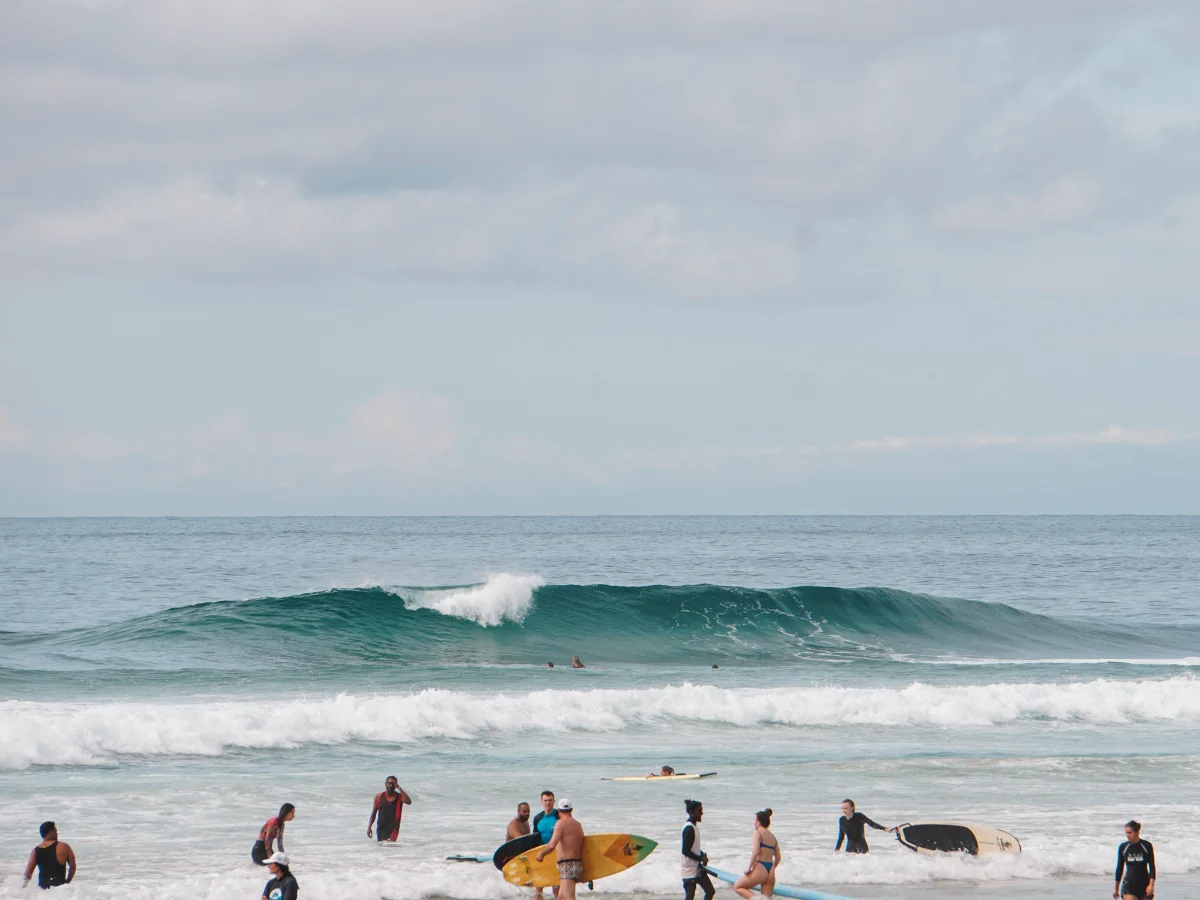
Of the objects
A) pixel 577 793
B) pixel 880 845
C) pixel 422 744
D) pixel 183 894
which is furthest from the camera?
pixel 422 744

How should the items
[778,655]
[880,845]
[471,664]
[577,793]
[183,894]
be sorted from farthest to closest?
[778,655] < [471,664] < [577,793] < [880,845] < [183,894]

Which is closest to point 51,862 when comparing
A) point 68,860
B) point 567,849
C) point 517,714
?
point 68,860

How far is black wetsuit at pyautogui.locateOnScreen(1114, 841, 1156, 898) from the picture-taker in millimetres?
11508

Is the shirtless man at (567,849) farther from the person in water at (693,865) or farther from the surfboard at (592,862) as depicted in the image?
the person in water at (693,865)

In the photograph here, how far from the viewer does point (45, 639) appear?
3156 centimetres

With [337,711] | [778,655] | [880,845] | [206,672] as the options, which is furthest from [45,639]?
[880,845]

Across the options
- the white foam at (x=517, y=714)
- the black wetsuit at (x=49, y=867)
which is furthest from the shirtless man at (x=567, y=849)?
the white foam at (x=517, y=714)

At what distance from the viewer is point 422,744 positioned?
20328 mm

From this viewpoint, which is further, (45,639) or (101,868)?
(45,639)

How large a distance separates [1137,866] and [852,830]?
10.4ft

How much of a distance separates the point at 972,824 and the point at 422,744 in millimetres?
9853

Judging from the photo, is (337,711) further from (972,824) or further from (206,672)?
(972,824)

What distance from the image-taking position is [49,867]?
38.5ft

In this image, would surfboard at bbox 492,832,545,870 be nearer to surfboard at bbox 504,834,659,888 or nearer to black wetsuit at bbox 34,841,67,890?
surfboard at bbox 504,834,659,888
